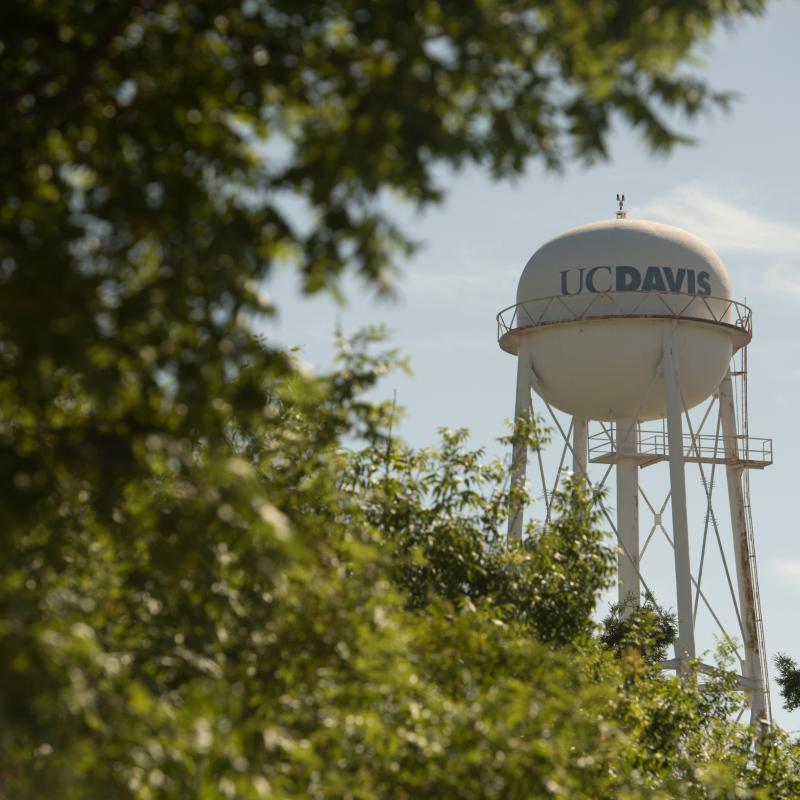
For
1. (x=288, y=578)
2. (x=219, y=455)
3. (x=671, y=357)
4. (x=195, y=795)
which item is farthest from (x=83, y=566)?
(x=671, y=357)

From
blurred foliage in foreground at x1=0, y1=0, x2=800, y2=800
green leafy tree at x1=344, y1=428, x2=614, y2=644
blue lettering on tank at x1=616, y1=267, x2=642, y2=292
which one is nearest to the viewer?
blurred foliage in foreground at x1=0, y1=0, x2=800, y2=800

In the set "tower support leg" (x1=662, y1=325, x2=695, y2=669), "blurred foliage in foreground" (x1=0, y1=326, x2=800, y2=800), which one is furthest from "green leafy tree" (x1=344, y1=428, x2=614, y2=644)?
"tower support leg" (x1=662, y1=325, x2=695, y2=669)

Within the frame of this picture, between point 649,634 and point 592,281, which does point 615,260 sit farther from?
point 649,634

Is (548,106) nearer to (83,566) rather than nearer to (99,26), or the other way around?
(99,26)

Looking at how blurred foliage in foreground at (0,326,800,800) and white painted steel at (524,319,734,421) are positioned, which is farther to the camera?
white painted steel at (524,319,734,421)

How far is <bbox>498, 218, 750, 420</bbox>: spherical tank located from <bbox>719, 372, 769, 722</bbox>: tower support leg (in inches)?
64.2

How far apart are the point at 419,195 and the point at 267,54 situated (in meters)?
0.85

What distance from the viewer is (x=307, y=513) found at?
34.2 feet

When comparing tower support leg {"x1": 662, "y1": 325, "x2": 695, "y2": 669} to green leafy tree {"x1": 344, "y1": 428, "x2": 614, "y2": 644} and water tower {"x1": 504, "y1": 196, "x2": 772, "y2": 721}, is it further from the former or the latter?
green leafy tree {"x1": 344, "y1": 428, "x2": 614, "y2": 644}

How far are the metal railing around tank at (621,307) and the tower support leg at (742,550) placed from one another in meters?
2.53

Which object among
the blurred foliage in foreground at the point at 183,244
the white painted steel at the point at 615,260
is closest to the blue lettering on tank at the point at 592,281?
the white painted steel at the point at 615,260

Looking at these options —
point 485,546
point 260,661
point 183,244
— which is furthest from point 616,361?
point 183,244

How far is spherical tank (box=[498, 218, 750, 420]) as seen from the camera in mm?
30266

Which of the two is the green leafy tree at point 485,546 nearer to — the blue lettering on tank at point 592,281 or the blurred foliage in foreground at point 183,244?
the blurred foliage in foreground at point 183,244
